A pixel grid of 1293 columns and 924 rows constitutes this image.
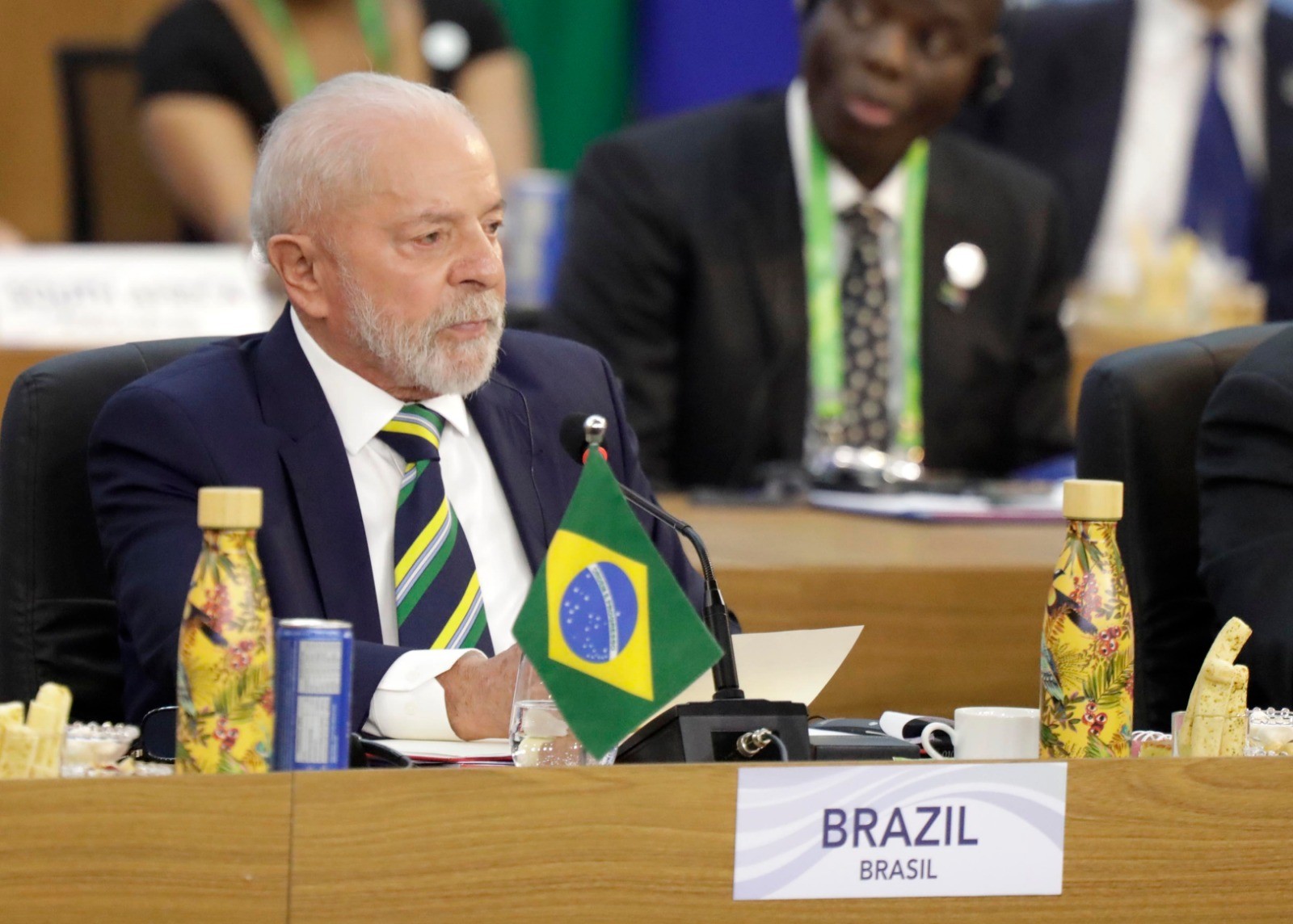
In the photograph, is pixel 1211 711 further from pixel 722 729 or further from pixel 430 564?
pixel 430 564

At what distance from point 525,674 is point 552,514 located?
0.51 metres

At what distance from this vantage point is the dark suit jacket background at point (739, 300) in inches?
141

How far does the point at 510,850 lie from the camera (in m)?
1.28

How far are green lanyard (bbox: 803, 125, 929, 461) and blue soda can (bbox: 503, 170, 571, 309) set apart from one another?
1.95 ft

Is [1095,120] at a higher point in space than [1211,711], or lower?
higher

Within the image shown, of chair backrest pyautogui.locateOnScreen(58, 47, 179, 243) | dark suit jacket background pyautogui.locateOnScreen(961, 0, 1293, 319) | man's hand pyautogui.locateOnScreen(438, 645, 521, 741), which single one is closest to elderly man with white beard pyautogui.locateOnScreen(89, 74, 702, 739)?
man's hand pyautogui.locateOnScreen(438, 645, 521, 741)

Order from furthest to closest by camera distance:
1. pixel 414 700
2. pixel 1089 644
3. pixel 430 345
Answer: pixel 430 345, pixel 414 700, pixel 1089 644

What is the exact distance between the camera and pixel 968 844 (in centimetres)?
137

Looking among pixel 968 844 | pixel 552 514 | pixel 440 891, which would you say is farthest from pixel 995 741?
pixel 552 514

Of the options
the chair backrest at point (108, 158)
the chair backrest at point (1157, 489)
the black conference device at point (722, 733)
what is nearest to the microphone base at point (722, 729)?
the black conference device at point (722, 733)

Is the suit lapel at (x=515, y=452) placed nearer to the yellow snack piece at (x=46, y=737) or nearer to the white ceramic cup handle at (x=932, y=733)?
the white ceramic cup handle at (x=932, y=733)

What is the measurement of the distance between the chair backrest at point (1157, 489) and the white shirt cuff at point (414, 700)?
0.86m

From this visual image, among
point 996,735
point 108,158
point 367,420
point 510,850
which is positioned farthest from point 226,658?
point 108,158

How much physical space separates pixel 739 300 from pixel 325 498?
177cm
